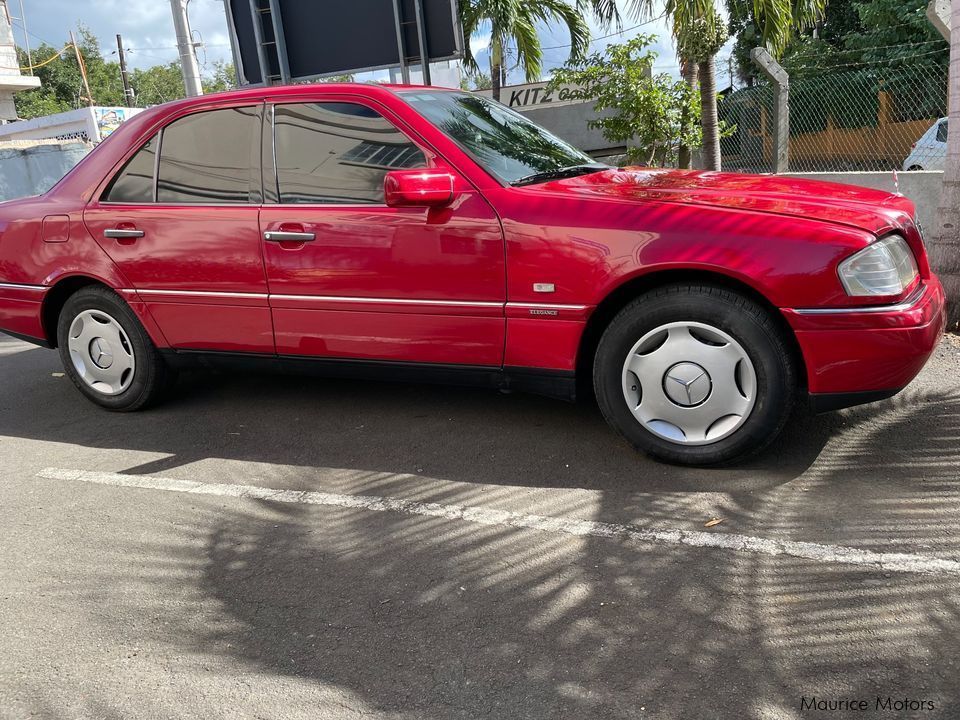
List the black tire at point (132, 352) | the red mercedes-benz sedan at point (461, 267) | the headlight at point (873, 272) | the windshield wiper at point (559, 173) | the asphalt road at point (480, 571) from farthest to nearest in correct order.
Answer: the black tire at point (132, 352), the windshield wiper at point (559, 173), the red mercedes-benz sedan at point (461, 267), the headlight at point (873, 272), the asphalt road at point (480, 571)

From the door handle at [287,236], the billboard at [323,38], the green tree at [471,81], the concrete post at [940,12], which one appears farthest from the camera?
the green tree at [471,81]

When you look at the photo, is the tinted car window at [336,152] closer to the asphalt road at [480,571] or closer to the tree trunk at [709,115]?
the asphalt road at [480,571]

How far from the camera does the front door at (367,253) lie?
12.4ft

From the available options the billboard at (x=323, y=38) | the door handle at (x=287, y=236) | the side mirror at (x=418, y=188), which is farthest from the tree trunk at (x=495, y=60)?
the side mirror at (x=418, y=188)

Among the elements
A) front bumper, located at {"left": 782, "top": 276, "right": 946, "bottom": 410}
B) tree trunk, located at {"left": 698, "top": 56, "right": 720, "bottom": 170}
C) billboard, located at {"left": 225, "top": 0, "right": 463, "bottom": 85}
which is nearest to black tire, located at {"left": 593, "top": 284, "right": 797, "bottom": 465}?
front bumper, located at {"left": 782, "top": 276, "right": 946, "bottom": 410}

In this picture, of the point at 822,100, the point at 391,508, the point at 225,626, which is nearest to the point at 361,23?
the point at 822,100

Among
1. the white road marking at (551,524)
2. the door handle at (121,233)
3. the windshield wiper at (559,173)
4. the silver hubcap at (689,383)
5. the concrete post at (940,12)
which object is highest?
the concrete post at (940,12)

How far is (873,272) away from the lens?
3.24m

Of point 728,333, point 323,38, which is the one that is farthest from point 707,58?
point 728,333

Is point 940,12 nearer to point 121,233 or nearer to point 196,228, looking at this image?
point 196,228

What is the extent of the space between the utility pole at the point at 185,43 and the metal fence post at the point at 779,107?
6.13 metres

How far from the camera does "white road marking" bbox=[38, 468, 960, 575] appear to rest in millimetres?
2789

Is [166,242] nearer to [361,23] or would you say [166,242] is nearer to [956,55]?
[956,55]

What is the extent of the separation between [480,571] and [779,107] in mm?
7298
